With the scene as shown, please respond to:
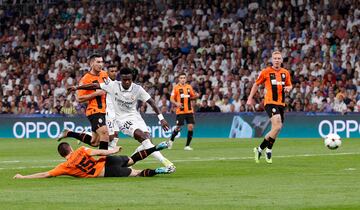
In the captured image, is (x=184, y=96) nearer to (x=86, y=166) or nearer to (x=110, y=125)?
(x=110, y=125)

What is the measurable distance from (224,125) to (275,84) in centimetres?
1642

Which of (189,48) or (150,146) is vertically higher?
(189,48)

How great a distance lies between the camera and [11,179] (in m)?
17.9

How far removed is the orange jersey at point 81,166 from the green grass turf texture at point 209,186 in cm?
16

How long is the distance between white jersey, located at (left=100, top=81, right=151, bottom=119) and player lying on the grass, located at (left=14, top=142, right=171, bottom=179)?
141cm

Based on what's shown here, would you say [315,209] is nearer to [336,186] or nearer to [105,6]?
[336,186]

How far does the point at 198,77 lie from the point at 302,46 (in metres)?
4.52

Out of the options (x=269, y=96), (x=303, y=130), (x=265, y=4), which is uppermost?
(x=265, y=4)

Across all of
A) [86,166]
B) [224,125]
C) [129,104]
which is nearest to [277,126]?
[129,104]

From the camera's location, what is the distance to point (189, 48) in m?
44.9

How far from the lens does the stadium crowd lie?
39812 millimetres

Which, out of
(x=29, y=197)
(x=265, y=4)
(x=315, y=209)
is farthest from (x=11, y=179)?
(x=265, y=4)

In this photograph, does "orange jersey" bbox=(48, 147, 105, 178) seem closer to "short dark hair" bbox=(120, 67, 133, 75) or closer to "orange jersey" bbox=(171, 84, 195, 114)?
"short dark hair" bbox=(120, 67, 133, 75)

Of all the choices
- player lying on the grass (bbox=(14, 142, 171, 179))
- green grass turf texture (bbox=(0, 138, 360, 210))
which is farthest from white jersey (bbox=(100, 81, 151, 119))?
green grass turf texture (bbox=(0, 138, 360, 210))
